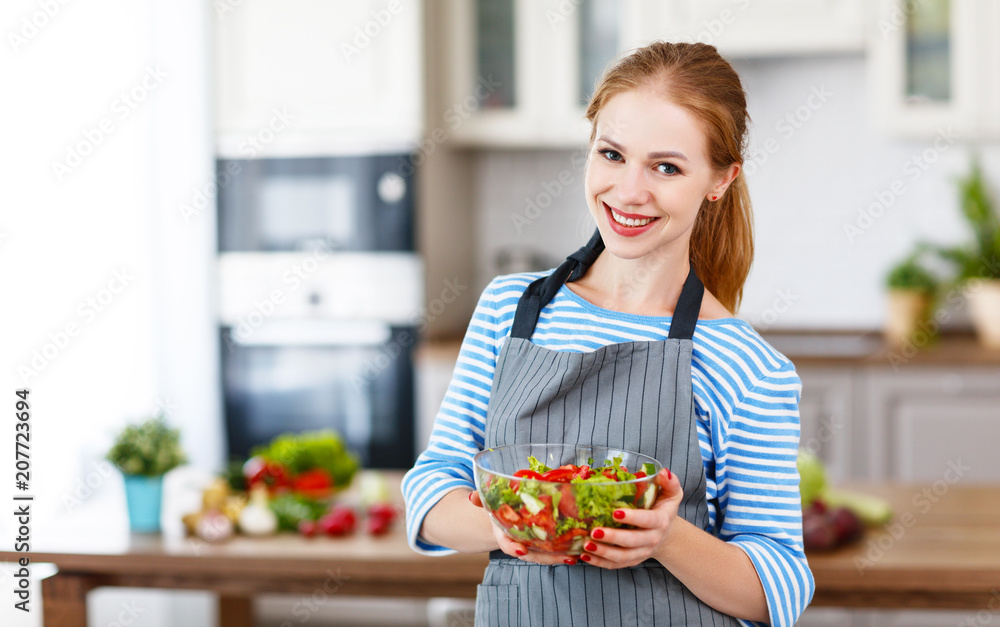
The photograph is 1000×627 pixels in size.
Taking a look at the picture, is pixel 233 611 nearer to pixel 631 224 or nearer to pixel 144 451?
pixel 144 451

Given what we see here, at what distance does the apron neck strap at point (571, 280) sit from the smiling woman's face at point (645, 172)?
8 centimetres

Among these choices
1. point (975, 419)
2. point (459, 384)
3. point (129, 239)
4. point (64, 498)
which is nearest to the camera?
point (459, 384)

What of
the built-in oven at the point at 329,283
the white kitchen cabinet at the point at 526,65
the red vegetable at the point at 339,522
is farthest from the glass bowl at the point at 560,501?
the white kitchen cabinet at the point at 526,65

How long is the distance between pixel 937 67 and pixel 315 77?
6.72 feet

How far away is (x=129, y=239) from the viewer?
2498mm

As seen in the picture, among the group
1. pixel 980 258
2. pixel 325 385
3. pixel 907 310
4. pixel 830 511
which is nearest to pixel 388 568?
pixel 830 511

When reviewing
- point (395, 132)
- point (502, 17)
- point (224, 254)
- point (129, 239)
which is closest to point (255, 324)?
point (224, 254)

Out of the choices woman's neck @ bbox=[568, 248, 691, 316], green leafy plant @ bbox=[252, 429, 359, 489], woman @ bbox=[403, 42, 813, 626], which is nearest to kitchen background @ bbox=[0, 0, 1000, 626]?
green leafy plant @ bbox=[252, 429, 359, 489]

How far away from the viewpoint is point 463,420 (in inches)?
41.5

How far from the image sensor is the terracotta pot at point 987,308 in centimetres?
306

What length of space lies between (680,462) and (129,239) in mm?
1996

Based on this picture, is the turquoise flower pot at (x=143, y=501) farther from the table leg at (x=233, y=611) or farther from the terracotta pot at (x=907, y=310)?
the terracotta pot at (x=907, y=310)

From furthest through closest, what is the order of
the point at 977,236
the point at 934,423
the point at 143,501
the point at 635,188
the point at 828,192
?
the point at 828,192 → the point at 977,236 → the point at 934,423 → the point at 143,501 → the point at 635,188

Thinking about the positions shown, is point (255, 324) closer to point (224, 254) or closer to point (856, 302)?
point (224, 254)
